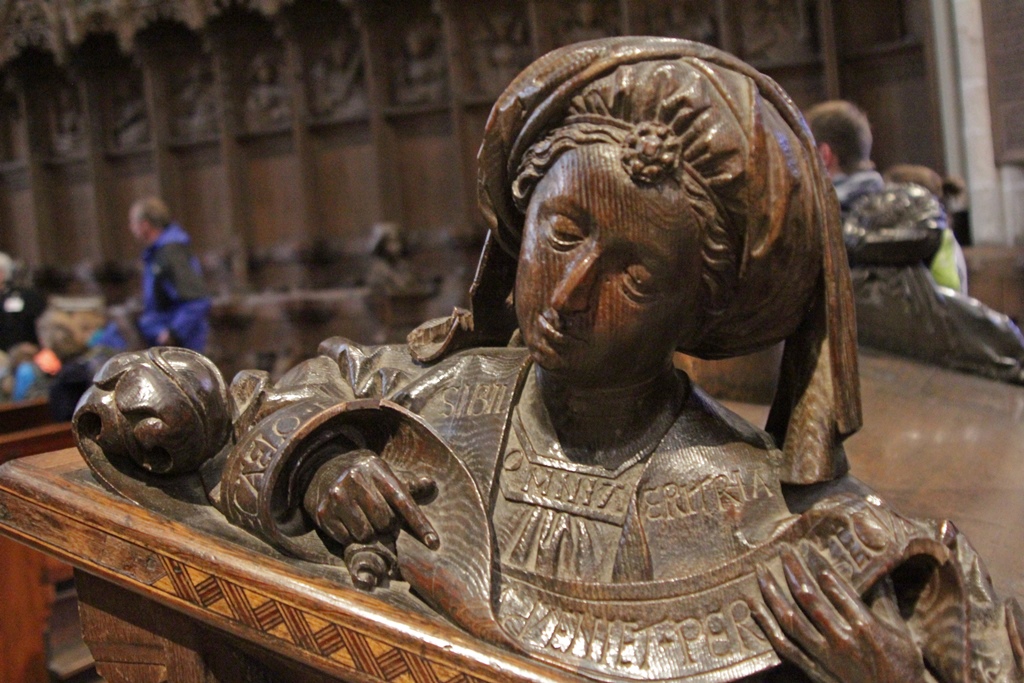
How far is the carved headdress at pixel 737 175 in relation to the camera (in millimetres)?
1053

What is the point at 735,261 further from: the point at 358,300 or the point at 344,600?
the point at 358,300

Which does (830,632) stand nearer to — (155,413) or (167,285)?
(155,413)

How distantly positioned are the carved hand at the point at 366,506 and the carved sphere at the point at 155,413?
0.23 m

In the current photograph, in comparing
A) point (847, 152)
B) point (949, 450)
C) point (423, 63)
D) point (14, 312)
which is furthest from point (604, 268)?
point (423, 63)

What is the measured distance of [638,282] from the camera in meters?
1.10

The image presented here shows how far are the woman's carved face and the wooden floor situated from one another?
2.57 feet

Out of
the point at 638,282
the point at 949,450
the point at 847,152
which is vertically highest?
the point at 847,152

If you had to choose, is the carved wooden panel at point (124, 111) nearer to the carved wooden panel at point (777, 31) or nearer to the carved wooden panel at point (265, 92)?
the carved wooden panel at point (265, 92)

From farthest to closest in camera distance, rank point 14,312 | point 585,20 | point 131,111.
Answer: point 131,111 < point 585,20 < point 14,312

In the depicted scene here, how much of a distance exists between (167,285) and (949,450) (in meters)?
4.32

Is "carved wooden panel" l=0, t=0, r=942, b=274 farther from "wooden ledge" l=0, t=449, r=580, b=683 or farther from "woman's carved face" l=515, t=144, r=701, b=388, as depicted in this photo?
"wooden ledge" l=0, t=449, r=580, b=683

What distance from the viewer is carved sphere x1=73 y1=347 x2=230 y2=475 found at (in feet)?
4.24

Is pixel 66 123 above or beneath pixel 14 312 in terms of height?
above

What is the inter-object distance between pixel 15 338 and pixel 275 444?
17.5 feet
